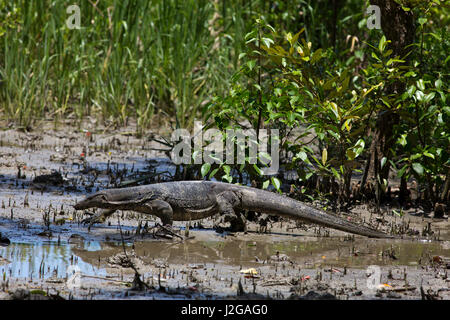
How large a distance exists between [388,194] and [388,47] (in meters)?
1.66

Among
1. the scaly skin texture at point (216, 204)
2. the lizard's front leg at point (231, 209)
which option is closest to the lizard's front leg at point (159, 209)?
the scaly skin texture at point (216, 204)

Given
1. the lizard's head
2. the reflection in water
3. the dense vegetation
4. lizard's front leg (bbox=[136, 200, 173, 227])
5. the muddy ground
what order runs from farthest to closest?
the dense vegetation → lizard's front leg (bbox=[136, 200, 173, 227]) → the lizard's head → the reflection in water → the muddy ground

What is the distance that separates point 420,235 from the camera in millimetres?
7020

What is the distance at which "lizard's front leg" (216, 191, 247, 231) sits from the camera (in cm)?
677

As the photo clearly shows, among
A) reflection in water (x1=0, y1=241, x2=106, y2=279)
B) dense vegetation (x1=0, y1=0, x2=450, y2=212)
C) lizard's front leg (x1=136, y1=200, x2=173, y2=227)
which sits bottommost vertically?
reflection in water (x1=0, y1=241, x2=106, y2=279)

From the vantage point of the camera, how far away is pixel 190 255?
5930 mm

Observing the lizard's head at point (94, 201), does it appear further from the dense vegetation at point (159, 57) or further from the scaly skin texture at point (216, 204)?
the dense vegetation at point (159, 57)

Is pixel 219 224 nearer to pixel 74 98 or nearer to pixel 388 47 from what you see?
pixel 388 47

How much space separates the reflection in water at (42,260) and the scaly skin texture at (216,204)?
0.81 m

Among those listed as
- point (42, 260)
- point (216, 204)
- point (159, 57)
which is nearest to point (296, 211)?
point (216, 204)

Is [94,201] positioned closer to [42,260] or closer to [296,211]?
[42,260]

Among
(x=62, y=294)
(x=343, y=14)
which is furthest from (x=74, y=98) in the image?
(x=62, y=294)

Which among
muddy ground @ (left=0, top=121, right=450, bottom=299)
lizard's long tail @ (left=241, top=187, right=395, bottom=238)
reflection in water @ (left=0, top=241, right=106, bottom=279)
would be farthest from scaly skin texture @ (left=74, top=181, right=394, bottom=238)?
reflection in water @ (left=0, top=241, right=106, bottom=279)

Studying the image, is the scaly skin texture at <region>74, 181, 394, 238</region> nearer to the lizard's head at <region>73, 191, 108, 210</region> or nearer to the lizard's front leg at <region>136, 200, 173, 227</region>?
the lizard's front leg at <region>136, 200, 173, 227</region>
